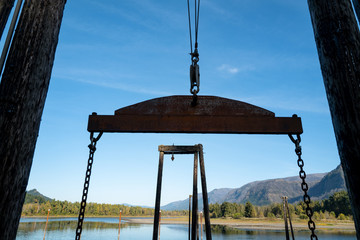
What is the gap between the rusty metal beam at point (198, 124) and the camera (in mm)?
3541

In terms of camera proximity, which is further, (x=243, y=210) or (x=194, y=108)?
(x=243, y=210)

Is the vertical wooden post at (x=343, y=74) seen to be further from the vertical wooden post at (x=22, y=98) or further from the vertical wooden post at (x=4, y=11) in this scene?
the vertical wooden post at (x=4, y=11)

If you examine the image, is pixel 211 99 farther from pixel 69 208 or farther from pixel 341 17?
pixel 69 208

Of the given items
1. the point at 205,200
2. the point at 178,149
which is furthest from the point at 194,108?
the point at 178,149

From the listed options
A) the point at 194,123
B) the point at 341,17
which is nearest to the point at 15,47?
the point at 194,123

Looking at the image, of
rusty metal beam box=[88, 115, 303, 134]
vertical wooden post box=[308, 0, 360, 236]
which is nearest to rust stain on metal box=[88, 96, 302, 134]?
rusty metal beam box=[88, 115, 303, 134]

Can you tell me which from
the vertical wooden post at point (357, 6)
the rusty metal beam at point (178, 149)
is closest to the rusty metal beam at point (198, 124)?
the vertical wooden post at point (357, 6)

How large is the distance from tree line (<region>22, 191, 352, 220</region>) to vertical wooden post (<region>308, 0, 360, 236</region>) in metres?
74.7

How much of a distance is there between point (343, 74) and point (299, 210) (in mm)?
87426

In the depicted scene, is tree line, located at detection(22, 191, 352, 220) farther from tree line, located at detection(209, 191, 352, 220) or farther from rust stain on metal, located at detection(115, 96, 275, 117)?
rust stain on metal, located at detection(115, 96, 275, 117)

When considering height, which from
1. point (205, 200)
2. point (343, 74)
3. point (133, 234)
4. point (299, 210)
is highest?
point (343, 74)

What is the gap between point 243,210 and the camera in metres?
83.2

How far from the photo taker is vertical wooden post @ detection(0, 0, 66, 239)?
1.47 metres

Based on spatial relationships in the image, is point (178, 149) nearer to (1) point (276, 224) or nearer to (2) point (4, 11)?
(2) point (4, 11)
